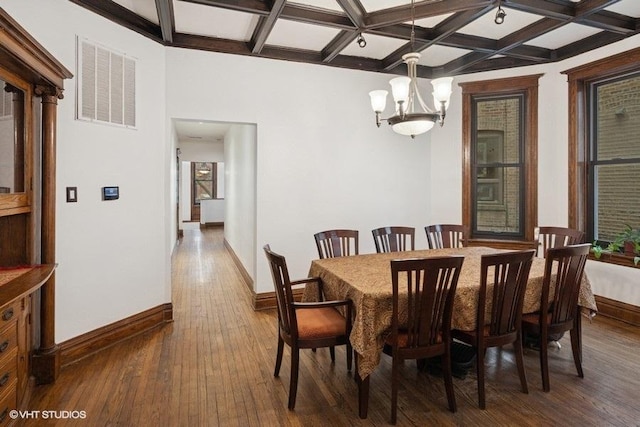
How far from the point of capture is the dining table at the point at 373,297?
223 centimetres

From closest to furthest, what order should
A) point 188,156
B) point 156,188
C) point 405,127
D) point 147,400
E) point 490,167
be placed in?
point 147,400
point 405,127
point 156,188
point 490,167
point 188,156

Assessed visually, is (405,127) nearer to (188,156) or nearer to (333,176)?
(333,176)

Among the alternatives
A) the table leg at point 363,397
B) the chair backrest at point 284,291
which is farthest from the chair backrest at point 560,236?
the chair backrest at point 284,291

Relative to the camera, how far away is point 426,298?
2.19 m

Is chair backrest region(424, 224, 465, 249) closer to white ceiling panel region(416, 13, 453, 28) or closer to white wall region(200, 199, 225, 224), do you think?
white ceiling panel region(416, 13, 453, 28)

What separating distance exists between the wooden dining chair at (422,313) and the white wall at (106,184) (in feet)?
8.00

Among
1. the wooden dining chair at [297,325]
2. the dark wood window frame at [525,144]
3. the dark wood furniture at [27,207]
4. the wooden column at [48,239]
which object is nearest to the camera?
the dark wood furniture at [27,207]

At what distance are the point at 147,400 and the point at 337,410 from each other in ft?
4.02

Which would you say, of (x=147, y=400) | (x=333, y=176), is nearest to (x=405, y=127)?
(x=333, y=176)

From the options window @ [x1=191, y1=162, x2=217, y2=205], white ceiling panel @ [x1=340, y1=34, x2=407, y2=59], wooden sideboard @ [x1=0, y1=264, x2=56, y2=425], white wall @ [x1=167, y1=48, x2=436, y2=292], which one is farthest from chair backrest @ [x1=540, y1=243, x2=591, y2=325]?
window @ [x1=191, y1=162, x2=217, y2=205]

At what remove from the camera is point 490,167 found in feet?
16.3

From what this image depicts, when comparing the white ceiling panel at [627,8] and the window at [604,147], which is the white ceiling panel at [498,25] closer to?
the white ceiling panel at [627,8]

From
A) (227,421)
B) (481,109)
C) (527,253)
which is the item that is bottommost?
(227,421)

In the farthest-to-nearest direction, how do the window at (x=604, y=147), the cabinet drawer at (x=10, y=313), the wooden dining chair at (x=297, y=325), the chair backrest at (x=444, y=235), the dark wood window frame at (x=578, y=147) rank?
the dark wood window frame at (x=578, y=147) < the chair backrest at (x=444, y=235) < the window at (x=604, y=147) < the wooden dining chair at (x=297, y=325) < the cabinet drawer at (x=10, y=313)
